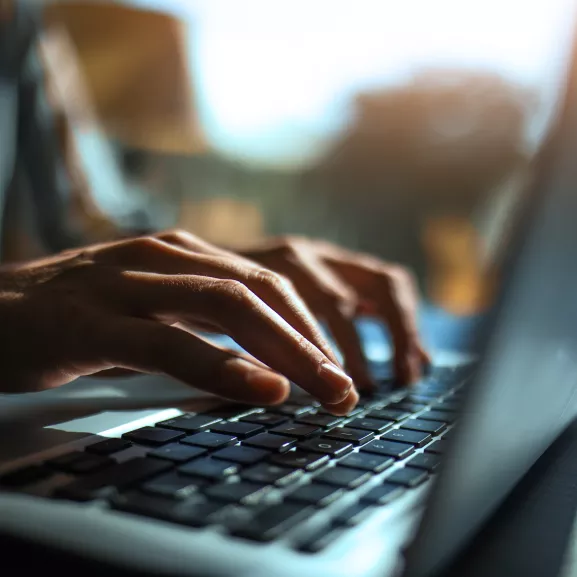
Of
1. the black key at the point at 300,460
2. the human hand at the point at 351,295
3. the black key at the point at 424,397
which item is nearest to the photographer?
the black key at the point at 300,460

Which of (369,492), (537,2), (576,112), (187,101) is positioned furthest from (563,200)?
(187,101)

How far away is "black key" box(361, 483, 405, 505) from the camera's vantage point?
30 centimetres

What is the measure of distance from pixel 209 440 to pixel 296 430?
2.6 inches

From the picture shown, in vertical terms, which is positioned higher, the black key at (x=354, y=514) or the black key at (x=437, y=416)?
the black key at (x=354, y=514)

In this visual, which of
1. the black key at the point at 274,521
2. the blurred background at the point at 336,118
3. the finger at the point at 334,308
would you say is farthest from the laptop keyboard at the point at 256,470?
the blurred background at the point at 336,118

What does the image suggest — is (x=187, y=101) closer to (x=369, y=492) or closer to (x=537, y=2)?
(x=537, y=2)

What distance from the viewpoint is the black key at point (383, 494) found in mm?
299

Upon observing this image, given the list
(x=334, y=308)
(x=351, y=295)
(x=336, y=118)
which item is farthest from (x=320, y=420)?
(x=336, y=118)

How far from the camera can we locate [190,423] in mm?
435

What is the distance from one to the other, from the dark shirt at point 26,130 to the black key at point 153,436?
96 cm

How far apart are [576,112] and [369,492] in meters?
0.20

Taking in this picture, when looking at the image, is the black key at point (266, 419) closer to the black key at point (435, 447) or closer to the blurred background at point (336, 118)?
the black key at point (435, 447)

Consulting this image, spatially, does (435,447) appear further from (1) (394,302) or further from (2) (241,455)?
(1) (394,302)

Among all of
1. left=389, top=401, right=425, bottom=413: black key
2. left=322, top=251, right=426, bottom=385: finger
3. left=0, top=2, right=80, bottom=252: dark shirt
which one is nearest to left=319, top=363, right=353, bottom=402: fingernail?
left=389, top=401, right=425, bottom=413: black key
